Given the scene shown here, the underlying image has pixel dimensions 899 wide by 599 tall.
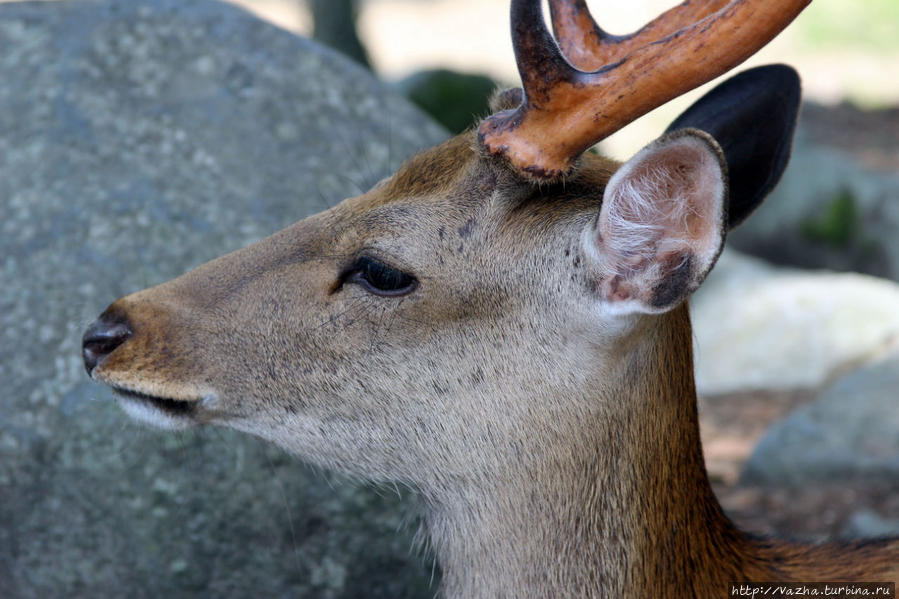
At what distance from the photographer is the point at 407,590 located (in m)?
4.11

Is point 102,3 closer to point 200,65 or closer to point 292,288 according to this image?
point 200,65

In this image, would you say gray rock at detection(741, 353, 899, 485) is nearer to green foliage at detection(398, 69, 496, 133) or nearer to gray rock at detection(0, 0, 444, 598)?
gray rock at detection(0, 0, 444, 598)

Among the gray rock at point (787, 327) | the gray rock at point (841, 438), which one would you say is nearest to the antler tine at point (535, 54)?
the gray rock at point (841, 438)

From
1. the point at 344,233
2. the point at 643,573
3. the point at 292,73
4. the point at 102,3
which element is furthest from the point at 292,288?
the point at 102,3

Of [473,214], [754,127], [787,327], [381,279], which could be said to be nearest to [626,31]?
[787,327]

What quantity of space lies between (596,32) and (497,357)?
43.3 inches

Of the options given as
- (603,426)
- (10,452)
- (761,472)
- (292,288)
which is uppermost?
(603,426)

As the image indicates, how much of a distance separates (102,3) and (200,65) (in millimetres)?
582

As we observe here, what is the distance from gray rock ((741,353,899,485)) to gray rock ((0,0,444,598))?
2401 mm

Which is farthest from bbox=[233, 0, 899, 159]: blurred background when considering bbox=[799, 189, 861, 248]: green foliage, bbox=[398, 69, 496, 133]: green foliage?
bbox=[799, 189, 861, 248]: green foliage

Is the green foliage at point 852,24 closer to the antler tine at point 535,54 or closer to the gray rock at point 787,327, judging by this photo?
the gray rock at point 787,327

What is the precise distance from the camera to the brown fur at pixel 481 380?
297 centimetres

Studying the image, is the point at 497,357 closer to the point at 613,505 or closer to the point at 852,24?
the point at 613,505

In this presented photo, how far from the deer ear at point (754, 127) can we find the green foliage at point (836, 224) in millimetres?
6258
